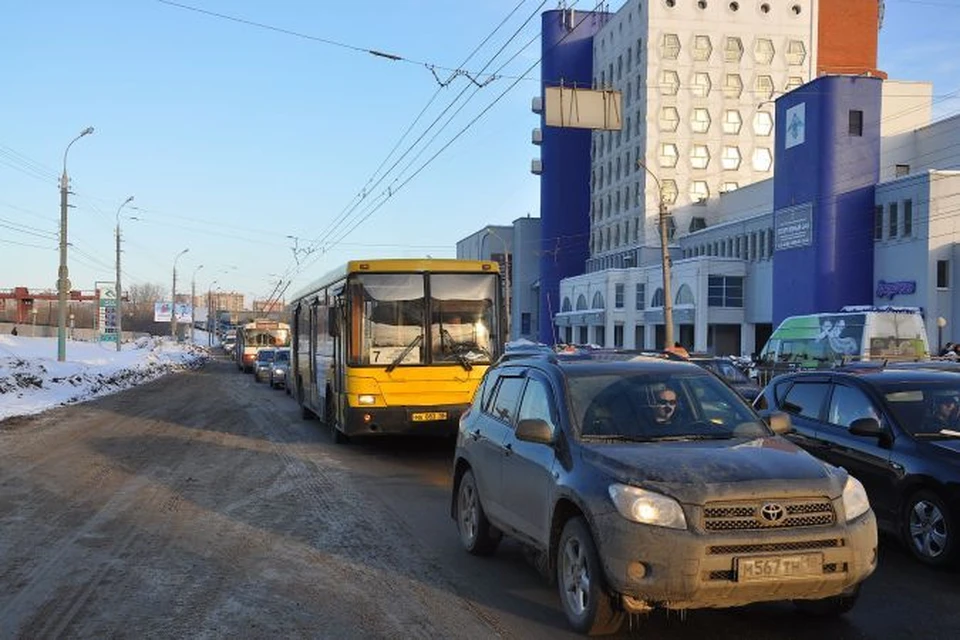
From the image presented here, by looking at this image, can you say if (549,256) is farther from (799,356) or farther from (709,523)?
(709,523)

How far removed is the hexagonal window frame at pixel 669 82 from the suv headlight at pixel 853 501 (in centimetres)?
7563

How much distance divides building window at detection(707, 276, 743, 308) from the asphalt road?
5053 centimetres

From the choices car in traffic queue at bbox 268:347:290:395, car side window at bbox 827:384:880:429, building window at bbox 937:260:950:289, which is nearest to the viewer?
car side window at bbox 827:384:880:429

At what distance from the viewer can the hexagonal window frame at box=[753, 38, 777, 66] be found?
255 ft

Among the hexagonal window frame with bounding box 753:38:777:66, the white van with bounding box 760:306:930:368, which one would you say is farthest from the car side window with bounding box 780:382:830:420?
the hexagonal window frame with bounding box 753:38:777:66

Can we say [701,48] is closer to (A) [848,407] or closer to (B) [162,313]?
(B) [162,313]

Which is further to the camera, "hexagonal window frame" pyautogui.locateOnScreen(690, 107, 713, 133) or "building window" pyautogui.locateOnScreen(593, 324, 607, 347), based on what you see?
"hexagonal window frame" pyautogui.locateOnScreen(690, 107, 713, 133)

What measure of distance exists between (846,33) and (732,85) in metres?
15.3

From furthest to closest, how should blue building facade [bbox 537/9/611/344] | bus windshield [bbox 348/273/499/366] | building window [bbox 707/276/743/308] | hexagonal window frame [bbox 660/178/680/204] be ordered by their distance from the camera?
blue building facade [bbox 537/9/611/344], hexagonal window frame [bbox 660/178/680/204], building window [bbox 707/276/743/308], bus windshield [bbox 348/273/499/366]

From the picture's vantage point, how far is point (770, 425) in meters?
5.94

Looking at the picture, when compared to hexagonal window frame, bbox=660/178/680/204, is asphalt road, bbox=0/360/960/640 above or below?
below

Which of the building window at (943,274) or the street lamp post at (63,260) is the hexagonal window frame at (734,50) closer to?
the building window at (943,274)

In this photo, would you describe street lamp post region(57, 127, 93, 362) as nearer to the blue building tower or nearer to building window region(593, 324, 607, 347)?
the blue building tower

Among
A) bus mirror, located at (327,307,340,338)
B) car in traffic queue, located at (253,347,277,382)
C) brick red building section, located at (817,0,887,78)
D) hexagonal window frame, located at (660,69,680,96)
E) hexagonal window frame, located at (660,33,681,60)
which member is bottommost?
car in traffic queue, located at (253,347,277,382)
